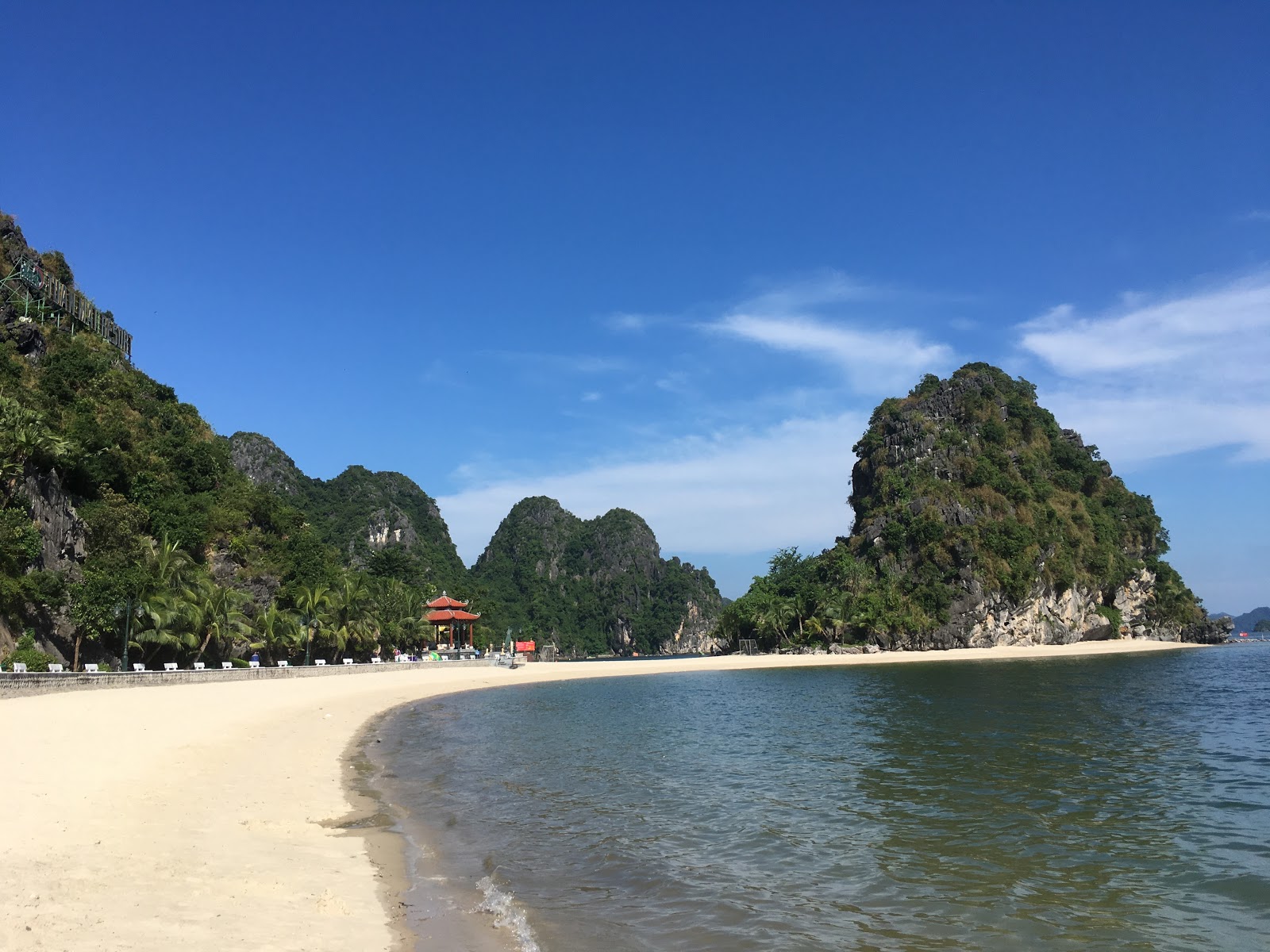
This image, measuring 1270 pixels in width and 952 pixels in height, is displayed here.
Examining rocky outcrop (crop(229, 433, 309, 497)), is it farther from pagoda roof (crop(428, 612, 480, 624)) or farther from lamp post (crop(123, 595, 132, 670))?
lamp post (crop(123, 595, 132, 670))

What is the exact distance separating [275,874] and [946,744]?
15.9m

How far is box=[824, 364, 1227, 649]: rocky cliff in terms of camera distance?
88000 mm

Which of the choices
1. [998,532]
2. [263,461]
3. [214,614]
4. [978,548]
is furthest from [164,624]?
[263,461]

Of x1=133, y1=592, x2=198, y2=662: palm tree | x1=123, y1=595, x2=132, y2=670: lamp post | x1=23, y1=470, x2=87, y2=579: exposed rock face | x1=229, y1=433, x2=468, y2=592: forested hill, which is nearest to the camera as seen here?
x1=123, y1=595, x2=132, y2=670: lamp post

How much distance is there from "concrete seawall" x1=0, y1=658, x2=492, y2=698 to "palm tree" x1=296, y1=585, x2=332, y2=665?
3.58 metres

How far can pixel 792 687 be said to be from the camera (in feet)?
136

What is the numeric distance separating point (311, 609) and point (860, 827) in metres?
45.0

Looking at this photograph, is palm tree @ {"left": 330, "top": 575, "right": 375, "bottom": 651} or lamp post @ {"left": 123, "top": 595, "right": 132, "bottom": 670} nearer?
lamp post @ {"left": 123, "top": 595, "right": 132, "bottom": 670}

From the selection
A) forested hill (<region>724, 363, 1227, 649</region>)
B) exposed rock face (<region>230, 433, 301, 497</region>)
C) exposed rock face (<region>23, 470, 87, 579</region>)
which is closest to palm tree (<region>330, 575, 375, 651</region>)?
exposed rock face (<region>23, 470, 87, 579</region>)

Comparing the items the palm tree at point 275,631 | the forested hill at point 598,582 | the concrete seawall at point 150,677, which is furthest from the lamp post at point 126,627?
the forested hill at point 598,582

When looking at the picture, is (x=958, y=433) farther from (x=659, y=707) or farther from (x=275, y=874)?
(x=275, y=874)

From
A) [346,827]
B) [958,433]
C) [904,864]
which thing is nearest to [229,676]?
[346,827]

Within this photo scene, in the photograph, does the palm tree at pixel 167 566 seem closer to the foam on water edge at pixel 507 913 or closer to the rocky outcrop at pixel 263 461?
the foam on water edge at pixel 507 913

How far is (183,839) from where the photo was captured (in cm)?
A: 833
